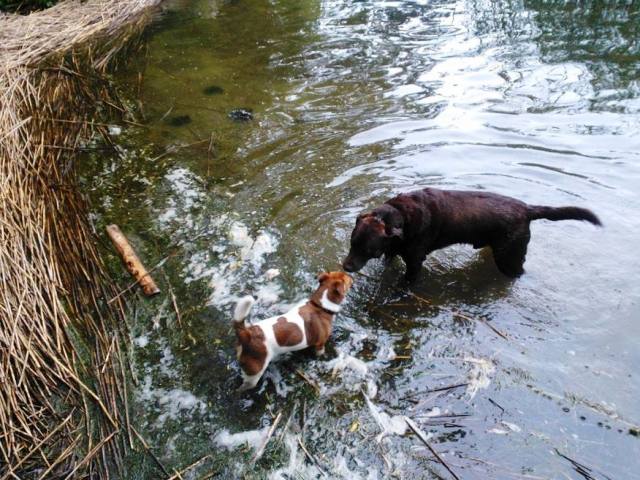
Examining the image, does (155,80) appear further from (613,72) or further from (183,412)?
(613,72)

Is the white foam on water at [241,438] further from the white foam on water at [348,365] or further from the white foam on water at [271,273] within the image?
the white foam on water at [271,273]

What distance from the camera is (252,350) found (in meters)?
3.48

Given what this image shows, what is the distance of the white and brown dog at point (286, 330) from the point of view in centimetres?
344

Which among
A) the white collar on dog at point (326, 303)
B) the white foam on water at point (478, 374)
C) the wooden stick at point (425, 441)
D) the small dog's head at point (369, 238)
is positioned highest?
the small dog's head at point (369, 238)

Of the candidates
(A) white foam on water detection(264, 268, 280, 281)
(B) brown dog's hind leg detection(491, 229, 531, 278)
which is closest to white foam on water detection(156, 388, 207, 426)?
(A) white foam on water detection(264, 268, 280, 281)

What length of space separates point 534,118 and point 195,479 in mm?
6727

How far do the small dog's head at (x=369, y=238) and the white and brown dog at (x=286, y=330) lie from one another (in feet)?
1.17

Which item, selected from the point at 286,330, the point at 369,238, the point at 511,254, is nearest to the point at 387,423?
the point at 286,330

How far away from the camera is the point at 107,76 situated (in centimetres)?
875

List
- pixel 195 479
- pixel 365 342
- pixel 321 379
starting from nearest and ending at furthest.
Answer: pixel 195 479
pixel 321 379
pixel 365 342

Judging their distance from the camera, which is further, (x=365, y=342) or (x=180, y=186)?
(x=180, y=186)

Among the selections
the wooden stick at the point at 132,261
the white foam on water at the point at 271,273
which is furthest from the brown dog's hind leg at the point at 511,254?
the wooden stick at the point at 132,261

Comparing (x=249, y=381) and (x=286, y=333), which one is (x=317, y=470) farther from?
(x=286, y=333)

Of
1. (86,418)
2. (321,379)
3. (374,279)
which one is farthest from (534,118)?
(86,418)
